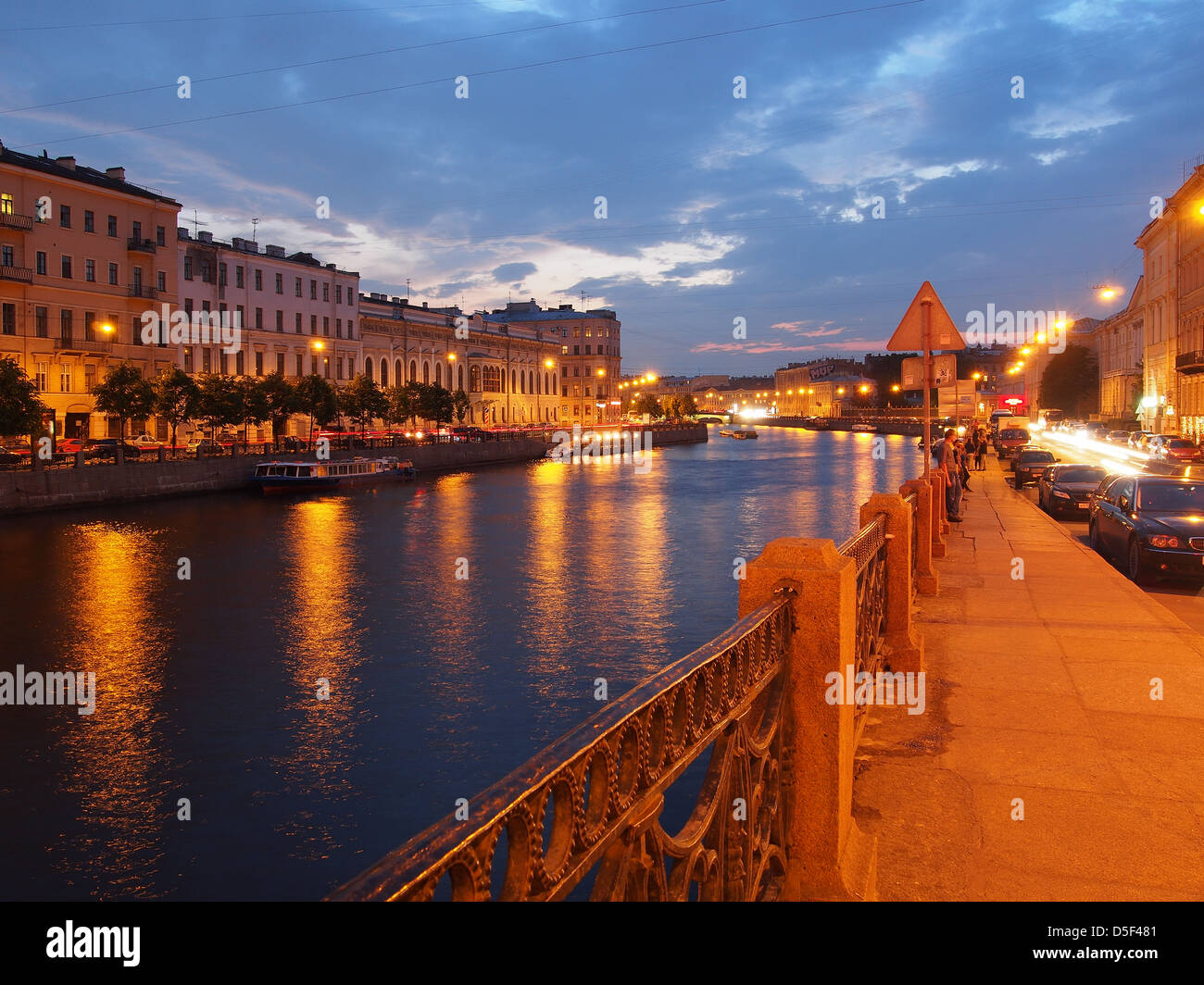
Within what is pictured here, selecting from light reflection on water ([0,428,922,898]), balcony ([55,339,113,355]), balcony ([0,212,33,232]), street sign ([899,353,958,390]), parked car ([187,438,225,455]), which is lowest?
light reflection on water ([0,428,922,898])

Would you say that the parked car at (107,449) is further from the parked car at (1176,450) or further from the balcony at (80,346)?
the parked car at (1176,450)

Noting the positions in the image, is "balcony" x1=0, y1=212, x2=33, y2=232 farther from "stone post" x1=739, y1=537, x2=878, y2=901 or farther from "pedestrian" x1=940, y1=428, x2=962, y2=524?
"stone post" x1=739, y1=537, x2=878, y2=901

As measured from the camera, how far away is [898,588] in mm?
7625

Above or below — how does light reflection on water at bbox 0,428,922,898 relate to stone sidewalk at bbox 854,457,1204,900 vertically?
below

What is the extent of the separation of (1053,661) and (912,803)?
11.4 ft

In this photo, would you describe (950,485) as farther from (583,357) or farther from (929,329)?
(583,357)

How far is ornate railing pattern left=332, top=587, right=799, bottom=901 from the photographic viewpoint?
1745mm

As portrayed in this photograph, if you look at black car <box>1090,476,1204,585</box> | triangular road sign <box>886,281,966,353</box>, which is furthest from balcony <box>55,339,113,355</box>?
triangular road sign <box>886,281,966,353</box>

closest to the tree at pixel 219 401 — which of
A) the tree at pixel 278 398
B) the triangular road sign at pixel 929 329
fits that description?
the tree at pixel 278 398

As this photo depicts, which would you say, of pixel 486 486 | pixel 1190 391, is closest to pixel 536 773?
pixel 486 486

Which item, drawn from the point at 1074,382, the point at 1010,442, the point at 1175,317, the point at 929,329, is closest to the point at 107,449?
the point at 929,329

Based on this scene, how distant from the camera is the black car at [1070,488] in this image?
22.3 metres

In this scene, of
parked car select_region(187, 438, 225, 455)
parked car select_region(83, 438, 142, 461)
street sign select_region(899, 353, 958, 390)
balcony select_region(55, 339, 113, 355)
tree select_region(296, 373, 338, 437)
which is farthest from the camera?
tree select_region(296, 373, 338, 437)

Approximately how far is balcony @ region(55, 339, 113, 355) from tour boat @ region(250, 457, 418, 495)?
12.6 meters
